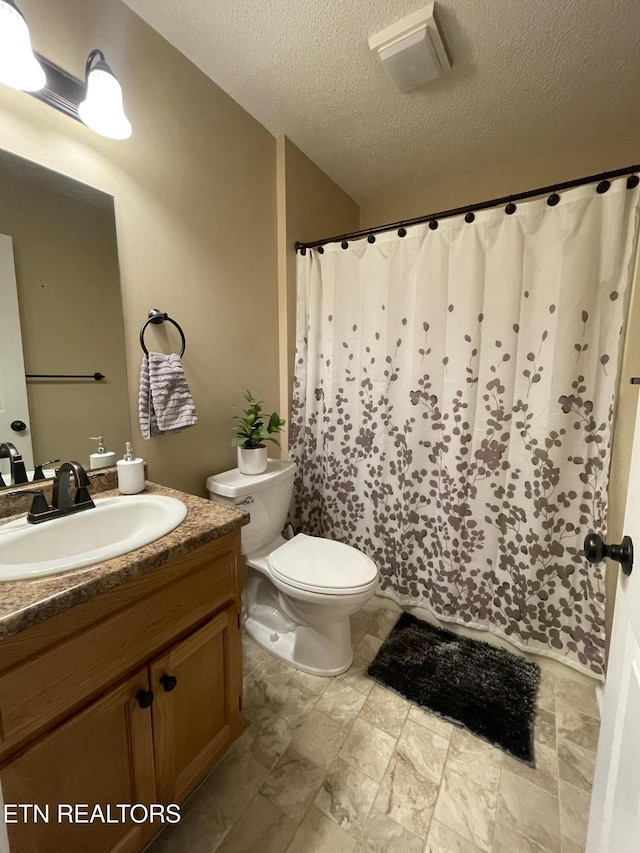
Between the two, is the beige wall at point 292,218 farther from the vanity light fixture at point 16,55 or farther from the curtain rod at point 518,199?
the vanity light fixture at point 16,55

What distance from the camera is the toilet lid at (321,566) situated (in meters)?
1.28

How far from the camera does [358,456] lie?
5.95 ft

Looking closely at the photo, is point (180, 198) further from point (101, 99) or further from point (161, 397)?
point (161, 397)

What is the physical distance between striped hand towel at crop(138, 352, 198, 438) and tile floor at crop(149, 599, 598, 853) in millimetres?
1086

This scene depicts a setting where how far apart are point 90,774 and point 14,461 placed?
0.78m

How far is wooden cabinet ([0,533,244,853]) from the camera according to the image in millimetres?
589

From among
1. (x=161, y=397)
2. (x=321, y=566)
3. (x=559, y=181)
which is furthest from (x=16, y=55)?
(x=559, y=181)

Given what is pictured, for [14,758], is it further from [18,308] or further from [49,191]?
[49,191]

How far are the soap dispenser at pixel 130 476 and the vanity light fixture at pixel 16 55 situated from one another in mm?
1021

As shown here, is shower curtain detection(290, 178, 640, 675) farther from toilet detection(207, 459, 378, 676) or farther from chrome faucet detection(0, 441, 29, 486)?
chrome faucet detection(0, 441, 29, 486)

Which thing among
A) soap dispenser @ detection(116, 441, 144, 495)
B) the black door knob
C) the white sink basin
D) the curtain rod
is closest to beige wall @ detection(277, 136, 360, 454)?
the curtain rod

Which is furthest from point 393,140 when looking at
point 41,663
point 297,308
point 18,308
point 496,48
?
point 41,663

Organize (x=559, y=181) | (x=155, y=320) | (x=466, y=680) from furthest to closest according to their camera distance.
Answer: (x=559, y=181), (x=466, y=680), (x=155, y=320)

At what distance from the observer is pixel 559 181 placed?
1.72m
